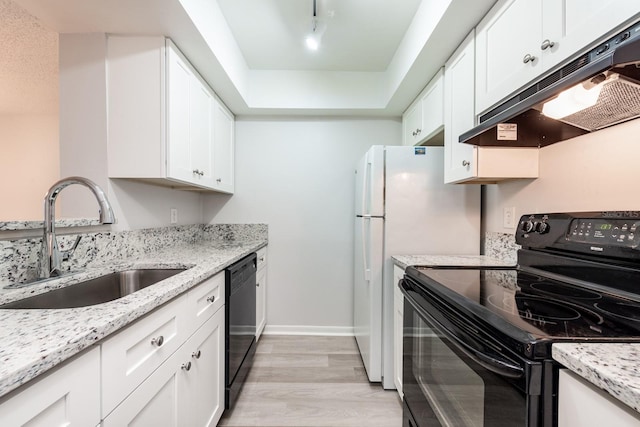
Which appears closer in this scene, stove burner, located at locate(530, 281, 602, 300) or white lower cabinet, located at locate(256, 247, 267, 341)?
stove burner, located at locate(530, 281, 602, 300)

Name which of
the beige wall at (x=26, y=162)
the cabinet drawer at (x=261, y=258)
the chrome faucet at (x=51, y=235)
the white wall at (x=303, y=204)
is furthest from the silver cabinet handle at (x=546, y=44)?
the beige wall at (x=26, y=162)

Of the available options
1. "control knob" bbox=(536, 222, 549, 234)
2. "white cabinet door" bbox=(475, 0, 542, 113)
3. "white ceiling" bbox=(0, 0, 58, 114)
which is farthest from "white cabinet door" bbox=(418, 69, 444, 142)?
"white ceiling" bbox=(0, 0, 58, 114)

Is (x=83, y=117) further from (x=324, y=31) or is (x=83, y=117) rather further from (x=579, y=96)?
(x=579, y=96)

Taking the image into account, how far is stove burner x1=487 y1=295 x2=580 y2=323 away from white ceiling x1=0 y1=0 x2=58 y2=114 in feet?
8.64

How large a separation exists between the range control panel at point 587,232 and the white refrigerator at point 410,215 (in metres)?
0.56

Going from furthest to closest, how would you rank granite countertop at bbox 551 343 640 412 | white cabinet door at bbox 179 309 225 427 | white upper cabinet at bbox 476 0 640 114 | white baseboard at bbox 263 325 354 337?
white baseboard at bbox 263 325 354 337 < white cabinet door at bbox 179 309 225 427 < white upper cabinet at bbox 476 0 640 114 < granite countertop at bbox 551 343 640 412

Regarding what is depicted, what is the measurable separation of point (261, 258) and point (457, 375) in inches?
76.1

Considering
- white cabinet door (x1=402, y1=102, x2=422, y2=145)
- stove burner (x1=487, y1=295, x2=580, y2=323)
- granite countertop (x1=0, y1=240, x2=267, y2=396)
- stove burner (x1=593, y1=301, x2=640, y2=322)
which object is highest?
white cabinet door (x1=402, y1=102, x2=422, y2=145)

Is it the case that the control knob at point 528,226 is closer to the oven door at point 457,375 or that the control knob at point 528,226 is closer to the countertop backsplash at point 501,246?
the countertop backsplash at point 501,246

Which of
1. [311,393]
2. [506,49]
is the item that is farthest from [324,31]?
[311,393]

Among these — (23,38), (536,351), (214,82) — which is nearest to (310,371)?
(536,351)

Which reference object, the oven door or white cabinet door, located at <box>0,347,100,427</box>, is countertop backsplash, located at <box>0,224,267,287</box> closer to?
white cabinet door, located at <box>0,347,100,427</box>

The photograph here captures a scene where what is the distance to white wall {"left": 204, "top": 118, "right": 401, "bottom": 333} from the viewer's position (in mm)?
2838

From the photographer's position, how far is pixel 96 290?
4.08 feet
